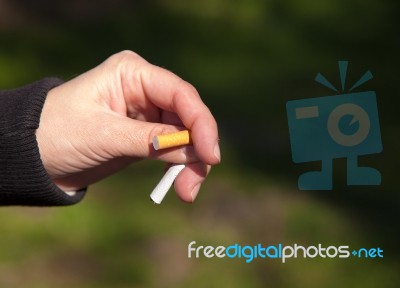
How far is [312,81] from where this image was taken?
247 centimetres

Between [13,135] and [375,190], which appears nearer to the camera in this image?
[13,135]

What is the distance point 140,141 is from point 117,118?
8 centimetres

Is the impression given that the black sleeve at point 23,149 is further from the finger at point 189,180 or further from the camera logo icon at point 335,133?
the camera logo icon at point 335,133

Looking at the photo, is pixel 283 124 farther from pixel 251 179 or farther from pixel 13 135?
pixel 13 135

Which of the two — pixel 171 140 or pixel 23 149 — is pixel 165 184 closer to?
pixel 171 140

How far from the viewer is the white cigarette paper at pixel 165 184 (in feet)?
3.44

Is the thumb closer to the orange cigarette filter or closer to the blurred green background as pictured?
the orange cigarette filter

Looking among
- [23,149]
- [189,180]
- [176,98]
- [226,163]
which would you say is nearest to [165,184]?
[189,180]

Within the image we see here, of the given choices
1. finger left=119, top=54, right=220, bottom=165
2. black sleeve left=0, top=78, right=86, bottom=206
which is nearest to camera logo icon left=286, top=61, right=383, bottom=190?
finger left=119, top=54, right=220, bottom=165

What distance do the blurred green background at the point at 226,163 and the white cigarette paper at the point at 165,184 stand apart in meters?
0.80

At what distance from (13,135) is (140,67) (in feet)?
0.84

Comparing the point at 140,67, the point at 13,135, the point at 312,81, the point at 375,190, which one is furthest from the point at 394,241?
the point at 13,135
